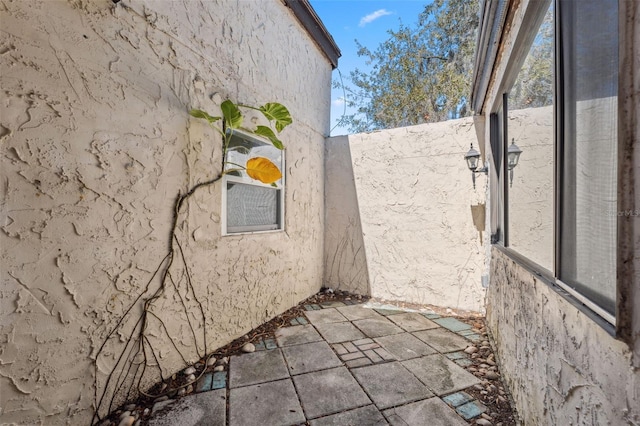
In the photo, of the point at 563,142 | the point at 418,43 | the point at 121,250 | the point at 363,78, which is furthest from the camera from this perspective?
the point at 363,78

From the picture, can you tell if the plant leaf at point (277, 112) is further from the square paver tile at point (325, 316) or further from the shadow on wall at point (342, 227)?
the square paver tile at point (325, 316)

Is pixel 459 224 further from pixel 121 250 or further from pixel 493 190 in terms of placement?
pixel 121 250

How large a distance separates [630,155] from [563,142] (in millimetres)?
571

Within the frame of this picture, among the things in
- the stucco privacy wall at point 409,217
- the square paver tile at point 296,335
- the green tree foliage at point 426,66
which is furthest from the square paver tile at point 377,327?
the green tree foliage at point 426,66

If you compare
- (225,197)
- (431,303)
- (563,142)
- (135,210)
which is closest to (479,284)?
(431,303)

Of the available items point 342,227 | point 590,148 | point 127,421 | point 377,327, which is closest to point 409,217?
point 342,227

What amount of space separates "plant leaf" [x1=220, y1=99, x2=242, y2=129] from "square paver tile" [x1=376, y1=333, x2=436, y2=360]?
260cm

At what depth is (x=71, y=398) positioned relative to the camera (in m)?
1.58

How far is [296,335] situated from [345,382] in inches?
36.9

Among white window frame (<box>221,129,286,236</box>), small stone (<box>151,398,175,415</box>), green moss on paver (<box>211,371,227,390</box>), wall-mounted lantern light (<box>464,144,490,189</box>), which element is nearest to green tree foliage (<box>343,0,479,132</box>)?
wall-mounted lantern light (<box>464,144,490,189</box>)

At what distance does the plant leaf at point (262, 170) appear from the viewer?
2.53 m

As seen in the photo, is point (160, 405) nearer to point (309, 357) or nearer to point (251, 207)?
point (309, 357)

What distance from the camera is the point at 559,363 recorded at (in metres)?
1.10

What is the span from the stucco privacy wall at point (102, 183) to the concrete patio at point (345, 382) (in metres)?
0.46
